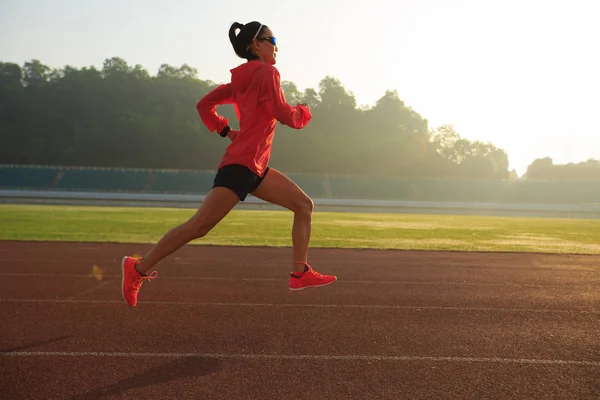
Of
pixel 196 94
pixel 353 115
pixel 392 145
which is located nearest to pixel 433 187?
pixel 392 145

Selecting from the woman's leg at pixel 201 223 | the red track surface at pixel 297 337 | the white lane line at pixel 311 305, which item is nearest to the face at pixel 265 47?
the woman's leg at pixel 201 223

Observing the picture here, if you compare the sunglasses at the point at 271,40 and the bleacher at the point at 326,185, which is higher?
the sunglasses at the point at 271,40

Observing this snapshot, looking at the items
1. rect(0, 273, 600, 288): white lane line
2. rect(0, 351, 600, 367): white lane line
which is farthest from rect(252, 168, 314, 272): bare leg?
rect(0, 273, 600, 288): white lane line

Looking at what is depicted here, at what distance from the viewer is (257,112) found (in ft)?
15.0

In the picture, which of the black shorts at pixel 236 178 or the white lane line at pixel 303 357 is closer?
the white lane line at pixel 303 357

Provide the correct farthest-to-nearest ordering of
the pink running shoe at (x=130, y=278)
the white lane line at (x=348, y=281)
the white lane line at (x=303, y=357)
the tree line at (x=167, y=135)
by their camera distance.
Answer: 1. the tree line at (x=167, y=135)
2. the white lane line at (x=348, y=281)
3. the pink running shoe at (x=130, y=278)
4. the white lane line at (x=303, y=357)

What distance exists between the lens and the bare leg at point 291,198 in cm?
479

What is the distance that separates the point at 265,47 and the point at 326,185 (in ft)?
163

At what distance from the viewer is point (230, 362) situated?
4066mm

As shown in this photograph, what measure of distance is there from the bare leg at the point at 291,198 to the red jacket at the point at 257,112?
159 mm

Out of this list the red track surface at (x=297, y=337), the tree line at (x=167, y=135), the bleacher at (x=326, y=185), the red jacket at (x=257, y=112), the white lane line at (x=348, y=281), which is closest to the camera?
the red track surface at (x=297, y=337)

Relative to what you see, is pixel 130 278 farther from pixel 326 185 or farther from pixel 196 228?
pixel 326 185

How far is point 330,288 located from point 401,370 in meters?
3.65

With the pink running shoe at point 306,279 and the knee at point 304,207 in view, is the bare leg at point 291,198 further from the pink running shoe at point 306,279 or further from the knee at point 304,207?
the pink running shoe at point 306,279
